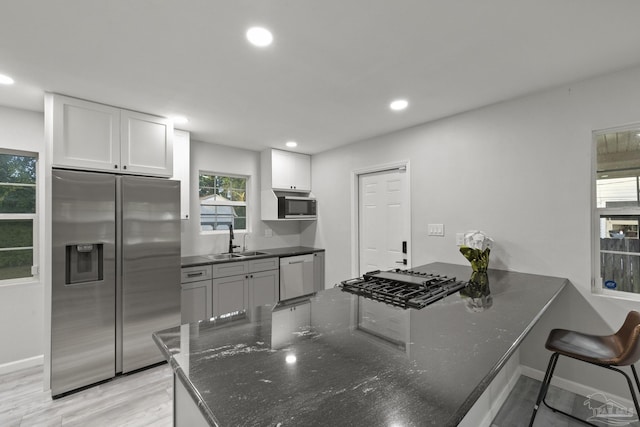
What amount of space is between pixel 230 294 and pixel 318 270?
4.59ft

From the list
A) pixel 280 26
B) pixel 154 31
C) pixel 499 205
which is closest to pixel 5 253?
pixel 154 31

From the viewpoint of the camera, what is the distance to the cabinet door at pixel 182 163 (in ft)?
10.6

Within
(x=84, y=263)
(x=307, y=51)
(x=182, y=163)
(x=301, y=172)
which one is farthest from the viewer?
(x=301, y=172)

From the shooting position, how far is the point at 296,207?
4.20 meters

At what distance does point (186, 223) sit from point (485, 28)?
11.7 feet

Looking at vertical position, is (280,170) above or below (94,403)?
above

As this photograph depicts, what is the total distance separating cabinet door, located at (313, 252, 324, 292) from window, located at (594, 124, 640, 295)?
3.03 metres

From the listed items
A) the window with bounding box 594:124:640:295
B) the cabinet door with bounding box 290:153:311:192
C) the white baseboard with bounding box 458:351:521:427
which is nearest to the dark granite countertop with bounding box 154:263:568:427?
the white baseboard with bounding box 458:351:521:427

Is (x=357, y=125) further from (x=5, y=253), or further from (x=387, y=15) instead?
(x=5, y=253)

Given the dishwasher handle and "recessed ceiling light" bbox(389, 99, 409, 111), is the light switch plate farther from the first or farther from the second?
the dishwasher handle

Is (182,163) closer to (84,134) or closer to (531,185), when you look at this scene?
(84,134)

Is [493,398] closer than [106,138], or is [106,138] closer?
[493,398]

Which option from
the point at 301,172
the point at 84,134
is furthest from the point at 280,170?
the point at 84,134

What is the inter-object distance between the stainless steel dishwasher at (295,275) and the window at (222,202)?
92cm
